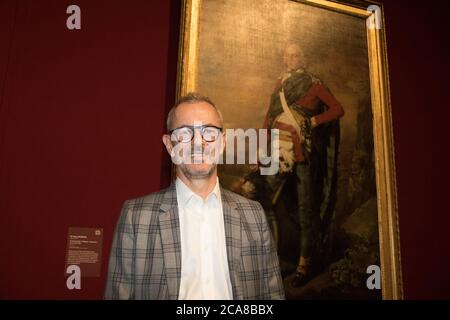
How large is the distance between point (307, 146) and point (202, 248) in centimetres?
122

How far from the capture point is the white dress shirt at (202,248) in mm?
1479

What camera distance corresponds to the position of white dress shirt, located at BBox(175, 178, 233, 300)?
1.48m

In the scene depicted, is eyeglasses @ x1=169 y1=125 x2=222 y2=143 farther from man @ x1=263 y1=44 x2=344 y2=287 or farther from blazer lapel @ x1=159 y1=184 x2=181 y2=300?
man @ x1=263 y1=44 x2=344 y2=287

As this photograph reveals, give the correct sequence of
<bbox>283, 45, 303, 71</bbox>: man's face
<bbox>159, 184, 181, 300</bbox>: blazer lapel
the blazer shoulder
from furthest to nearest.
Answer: <bbox>283, 45, 303, 71</bbox>: man's face → the blazer shoulder → <bbox>159, 184, 181, 300</bbox>: blazer lapel

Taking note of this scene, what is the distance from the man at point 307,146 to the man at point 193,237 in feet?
2.09

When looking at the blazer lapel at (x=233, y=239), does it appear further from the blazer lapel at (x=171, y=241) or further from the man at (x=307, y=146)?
the man at (x=307, y=146)

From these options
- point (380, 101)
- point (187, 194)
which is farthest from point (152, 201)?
point (380, 101)

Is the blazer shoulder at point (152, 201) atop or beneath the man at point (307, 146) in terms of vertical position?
beneath

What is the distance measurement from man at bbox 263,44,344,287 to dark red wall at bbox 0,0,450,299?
2.54 ft

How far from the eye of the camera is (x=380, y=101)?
2.70 m

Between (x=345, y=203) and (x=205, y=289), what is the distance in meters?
1.39

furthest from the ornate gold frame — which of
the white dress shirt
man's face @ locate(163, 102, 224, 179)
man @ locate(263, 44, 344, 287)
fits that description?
the white dress shirt

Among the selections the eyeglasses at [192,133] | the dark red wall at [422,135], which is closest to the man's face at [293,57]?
the dark red wall at [422,135]

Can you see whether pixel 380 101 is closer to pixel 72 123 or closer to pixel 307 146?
pixel 307 146
